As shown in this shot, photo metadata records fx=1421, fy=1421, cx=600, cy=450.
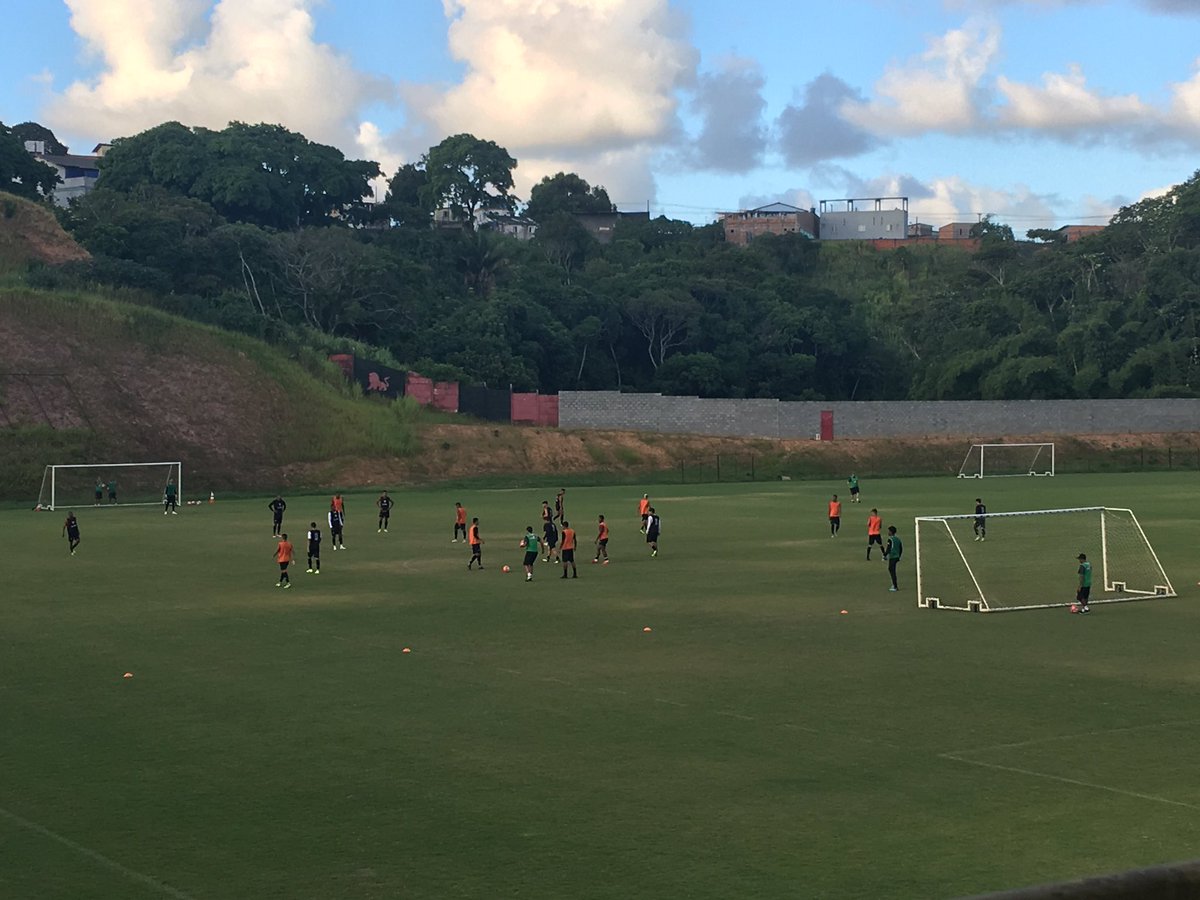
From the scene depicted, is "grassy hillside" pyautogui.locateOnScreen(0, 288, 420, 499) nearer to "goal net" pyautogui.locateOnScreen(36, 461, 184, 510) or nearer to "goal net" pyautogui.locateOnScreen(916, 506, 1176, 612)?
"goal net" pyautogui.locateOnScreen(36, 461, 184, 510)

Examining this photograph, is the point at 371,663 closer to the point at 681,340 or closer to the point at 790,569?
the point at 790,569

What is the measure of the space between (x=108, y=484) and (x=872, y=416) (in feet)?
181

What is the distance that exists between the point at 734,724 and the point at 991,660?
7209 millimetres

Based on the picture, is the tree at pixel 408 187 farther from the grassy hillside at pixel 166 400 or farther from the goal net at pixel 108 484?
the goal net at pixel 108 484

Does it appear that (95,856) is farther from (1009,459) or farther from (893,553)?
(1009,459)

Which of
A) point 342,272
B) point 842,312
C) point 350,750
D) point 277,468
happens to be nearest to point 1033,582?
point 350,750

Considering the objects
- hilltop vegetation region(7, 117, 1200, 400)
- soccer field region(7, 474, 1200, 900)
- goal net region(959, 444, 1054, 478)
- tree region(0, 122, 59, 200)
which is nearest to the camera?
soccer field region(7, 474, 1200, 900)

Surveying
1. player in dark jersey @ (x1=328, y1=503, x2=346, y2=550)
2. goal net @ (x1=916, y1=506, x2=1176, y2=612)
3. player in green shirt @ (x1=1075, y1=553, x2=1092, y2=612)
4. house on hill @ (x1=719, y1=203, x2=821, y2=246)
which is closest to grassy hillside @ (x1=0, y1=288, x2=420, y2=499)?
player in dark jersey @ (x1=328, y1=503, x2=346, y2=550)

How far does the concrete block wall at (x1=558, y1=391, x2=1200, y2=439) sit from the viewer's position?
99.2 metres

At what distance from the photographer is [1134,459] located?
334ft

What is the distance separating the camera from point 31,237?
111 metres

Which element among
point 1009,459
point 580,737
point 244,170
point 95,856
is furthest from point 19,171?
point 95,856

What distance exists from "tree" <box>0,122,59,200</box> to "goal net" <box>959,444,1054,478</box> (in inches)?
3277

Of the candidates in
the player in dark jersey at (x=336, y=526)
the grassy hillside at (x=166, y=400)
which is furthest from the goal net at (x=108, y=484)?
the player in dark jersey at (x=336, y=526)
